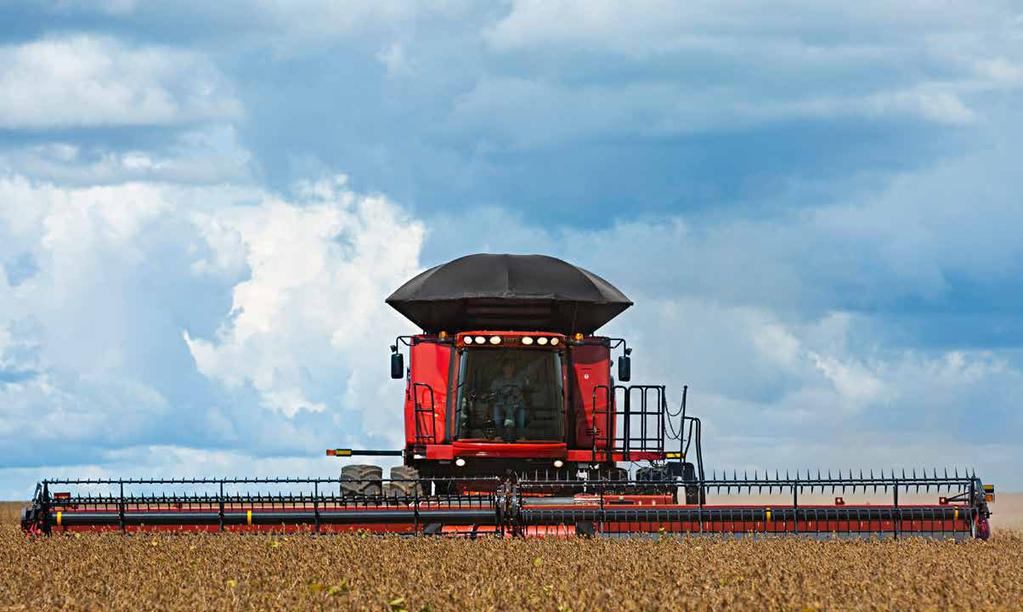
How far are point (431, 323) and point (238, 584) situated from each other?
864cm

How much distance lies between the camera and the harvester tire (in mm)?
18000

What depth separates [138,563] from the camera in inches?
517

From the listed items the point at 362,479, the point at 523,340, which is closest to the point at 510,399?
the point at 523,340

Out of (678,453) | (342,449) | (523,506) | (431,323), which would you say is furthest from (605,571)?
(342,449)

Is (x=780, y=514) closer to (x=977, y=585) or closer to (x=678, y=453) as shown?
(x=678, y=453)

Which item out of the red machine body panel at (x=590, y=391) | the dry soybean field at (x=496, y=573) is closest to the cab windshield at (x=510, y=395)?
the red machine body panel at (x=590, y=391)

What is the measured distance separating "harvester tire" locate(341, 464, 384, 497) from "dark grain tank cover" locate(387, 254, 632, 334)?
221 centimetres

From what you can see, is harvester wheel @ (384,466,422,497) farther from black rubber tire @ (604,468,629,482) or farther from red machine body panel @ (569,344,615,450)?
black rubber tire @ (604,468,629,482)

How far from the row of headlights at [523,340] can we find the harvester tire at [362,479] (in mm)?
1942

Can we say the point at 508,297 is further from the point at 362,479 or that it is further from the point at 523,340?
the point at 362,479

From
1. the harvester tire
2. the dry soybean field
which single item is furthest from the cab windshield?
the dry soybean field

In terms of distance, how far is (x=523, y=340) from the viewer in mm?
18656

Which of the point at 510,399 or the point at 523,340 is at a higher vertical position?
the point at 523,340

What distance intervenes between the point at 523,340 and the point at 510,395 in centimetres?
72
